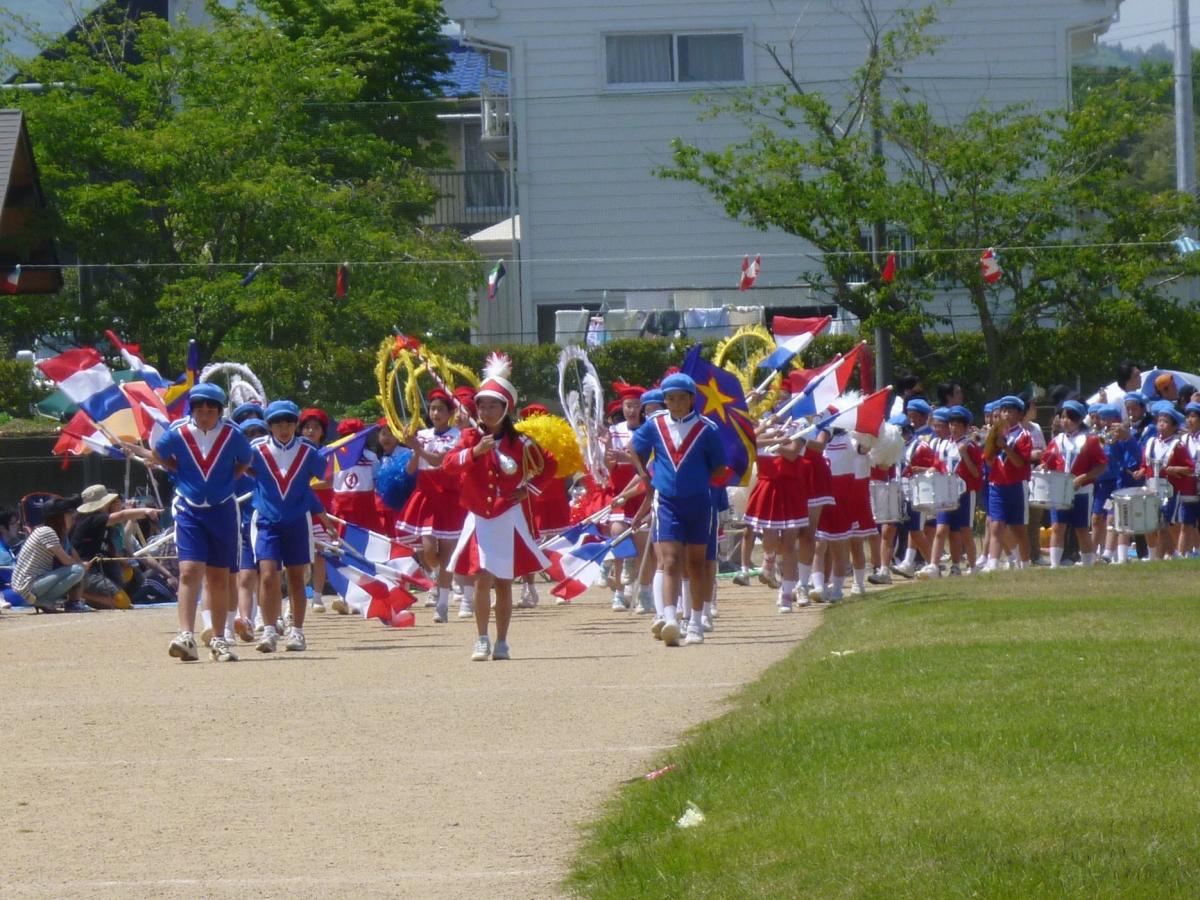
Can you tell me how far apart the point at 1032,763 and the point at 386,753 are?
2.87m

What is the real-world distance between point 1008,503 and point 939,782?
1272 cm

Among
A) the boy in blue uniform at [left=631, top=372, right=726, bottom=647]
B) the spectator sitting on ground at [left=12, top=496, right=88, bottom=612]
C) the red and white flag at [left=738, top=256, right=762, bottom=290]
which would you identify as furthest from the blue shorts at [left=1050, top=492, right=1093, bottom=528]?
the red and white flag at [left=738, top=256, right=762, bottom=290]

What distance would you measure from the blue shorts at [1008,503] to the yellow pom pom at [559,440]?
447 cm

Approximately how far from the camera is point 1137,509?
751 inches

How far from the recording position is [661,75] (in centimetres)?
3634

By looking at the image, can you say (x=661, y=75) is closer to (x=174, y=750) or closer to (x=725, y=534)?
(x=725, y=534)

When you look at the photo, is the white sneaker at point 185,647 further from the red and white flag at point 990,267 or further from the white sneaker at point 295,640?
the red and white flag at point 990,267

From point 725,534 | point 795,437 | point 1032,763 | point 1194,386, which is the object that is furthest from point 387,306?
point 1032,763

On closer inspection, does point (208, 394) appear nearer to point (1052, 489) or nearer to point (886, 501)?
point (886, 501)

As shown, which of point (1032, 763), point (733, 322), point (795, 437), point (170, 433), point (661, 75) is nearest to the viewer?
point (1032, 763)

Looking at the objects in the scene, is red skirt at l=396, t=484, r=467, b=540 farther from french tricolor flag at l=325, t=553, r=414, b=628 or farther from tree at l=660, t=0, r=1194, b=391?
tree at l=660, t=0, r=1194, b=391

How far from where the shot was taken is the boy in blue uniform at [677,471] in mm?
12648

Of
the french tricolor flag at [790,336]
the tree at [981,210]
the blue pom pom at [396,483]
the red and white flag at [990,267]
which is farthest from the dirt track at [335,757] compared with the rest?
the tree at [981,210]

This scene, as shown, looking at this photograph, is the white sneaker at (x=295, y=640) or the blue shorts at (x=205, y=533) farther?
the white sneaker at (x=295, y=640)
